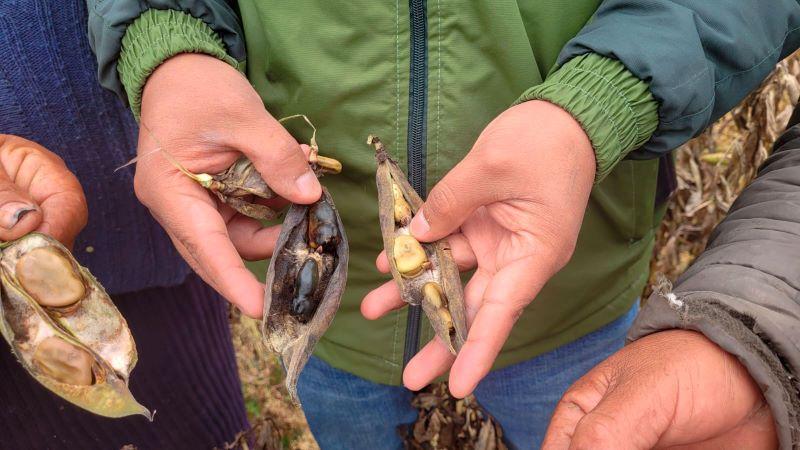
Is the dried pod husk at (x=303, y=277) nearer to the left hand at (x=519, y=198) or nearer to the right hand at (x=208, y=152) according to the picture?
the right hand at (x=208, y=152)

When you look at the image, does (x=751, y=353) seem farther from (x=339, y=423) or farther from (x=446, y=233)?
(x=339, y=423)

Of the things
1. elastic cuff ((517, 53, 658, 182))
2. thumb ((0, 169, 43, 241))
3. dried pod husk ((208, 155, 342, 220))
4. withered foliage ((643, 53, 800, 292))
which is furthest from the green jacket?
withered foliage ((643, 53, 800, 292))

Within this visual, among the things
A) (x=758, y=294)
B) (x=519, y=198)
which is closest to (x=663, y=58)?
(x=519, y=198)

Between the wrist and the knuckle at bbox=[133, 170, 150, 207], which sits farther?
the knuckle at bbox=[133, 170, 150, 207]

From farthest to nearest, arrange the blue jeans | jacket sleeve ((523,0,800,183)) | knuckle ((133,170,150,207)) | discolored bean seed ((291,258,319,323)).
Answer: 1. the blue jeans
2. discolored bean seed ((291,258,319,323))
3. knuckle ((133,170,150,207))
4. jacket sleeve ((523,0,800,183))

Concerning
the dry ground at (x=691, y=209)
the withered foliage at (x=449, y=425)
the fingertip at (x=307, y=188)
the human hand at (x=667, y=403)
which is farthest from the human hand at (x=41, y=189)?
the withered foliage at (x=449, y=425)

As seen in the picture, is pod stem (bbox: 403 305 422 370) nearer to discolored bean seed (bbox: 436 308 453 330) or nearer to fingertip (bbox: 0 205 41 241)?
discolored bean seed (bbox: 436 308 453 330)
